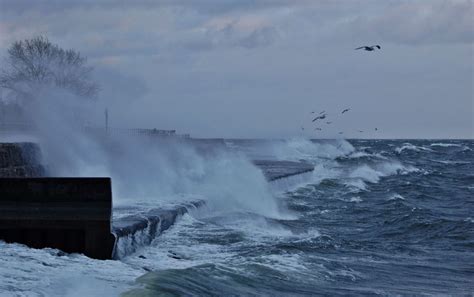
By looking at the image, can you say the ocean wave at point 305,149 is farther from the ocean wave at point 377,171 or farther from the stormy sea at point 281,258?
the stormy sea at point 281,258

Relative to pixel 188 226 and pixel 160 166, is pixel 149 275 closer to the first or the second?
pixel 188 226

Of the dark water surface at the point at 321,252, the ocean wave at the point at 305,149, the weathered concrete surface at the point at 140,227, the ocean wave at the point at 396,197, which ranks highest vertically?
the ocean wave at the point at 305,149

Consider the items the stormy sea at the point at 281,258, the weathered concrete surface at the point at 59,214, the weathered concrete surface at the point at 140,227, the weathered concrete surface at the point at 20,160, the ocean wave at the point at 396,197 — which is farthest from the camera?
the ocean wave at the point at 396,197

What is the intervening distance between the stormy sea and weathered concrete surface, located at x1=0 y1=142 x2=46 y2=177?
435cm

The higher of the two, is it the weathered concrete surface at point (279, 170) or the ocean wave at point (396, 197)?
the weathered concrete surface at point (279, 170)

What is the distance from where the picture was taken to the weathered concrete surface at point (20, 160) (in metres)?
18.5

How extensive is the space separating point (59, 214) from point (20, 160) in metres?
7.88

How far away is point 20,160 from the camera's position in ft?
65.4

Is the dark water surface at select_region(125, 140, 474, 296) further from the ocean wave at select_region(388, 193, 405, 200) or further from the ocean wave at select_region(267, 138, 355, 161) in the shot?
the ocean wave at select_region(267, 138, 355, 161)

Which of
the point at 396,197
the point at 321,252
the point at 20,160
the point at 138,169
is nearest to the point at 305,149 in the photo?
the point at 396,197

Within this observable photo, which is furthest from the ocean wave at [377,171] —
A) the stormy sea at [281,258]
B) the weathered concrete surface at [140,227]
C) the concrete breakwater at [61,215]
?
the concrete breakwater at [61,215]

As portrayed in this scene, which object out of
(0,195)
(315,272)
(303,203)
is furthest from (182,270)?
(303,203)

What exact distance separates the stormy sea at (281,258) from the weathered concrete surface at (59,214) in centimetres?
33

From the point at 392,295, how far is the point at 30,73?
38.5 meters
